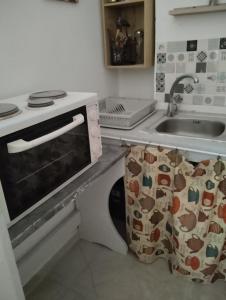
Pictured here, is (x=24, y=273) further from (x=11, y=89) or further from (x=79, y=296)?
(x=11, y=89)

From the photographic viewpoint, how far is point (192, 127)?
1.69 meters

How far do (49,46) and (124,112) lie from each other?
1.89 ft

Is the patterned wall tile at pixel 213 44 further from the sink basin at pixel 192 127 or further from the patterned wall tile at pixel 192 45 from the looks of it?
the sink basin at pixel 192 127

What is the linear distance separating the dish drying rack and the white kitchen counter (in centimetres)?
4

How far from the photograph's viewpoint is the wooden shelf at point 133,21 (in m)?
1.62

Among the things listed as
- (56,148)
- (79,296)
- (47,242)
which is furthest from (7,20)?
(79,296)

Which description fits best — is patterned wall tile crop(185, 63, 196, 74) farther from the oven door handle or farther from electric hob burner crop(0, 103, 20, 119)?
electric hob burner crop(0, 103, 20, 119)

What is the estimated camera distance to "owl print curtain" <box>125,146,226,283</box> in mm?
1224

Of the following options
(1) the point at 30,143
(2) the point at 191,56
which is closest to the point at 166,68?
(2) the point at 191,56

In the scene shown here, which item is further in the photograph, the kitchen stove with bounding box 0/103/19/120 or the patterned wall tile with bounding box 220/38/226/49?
the patterned wall tile with bounding box 220/38/226/49

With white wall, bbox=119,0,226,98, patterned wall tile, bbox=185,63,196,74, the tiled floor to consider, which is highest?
white wall, bbox=119,0,226,98

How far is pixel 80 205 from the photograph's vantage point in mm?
1750

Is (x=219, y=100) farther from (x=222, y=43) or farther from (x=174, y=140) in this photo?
(x=174, y=140)

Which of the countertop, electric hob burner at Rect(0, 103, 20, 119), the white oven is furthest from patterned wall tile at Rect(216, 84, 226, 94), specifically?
electric hob burner at Rect(0, 103, 20, 119)
